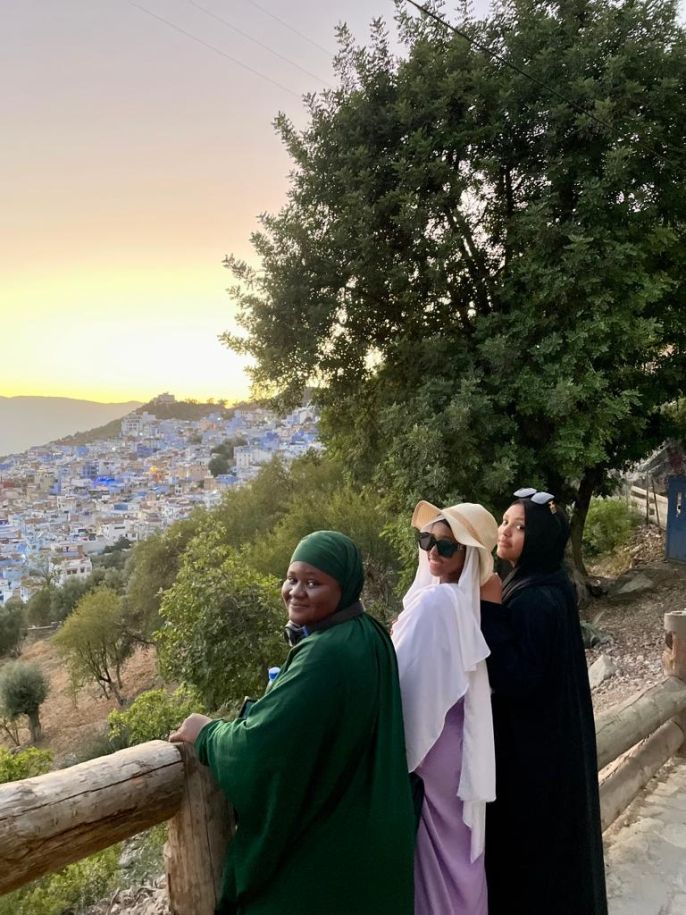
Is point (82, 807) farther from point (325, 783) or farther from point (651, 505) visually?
point (651, 505)

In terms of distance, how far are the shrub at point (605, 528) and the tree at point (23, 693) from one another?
64.6 feet

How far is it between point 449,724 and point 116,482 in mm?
87962

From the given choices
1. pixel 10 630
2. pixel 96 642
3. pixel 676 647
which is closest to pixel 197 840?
pixel 676 647

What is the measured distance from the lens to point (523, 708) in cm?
179

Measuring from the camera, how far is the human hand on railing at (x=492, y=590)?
1785 mm

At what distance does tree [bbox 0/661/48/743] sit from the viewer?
2198 cm

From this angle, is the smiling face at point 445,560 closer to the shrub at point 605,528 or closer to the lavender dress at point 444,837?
the lavender dress at point 444,837

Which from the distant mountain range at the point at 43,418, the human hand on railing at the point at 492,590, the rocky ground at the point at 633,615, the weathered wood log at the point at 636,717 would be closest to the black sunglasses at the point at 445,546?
the human hand on railing at the point at 492,590

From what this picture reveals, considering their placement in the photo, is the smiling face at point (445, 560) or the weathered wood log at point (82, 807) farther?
the smiling face at point (445, 560)

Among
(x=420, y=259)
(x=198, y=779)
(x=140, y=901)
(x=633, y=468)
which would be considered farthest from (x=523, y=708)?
(x=633, y=468)

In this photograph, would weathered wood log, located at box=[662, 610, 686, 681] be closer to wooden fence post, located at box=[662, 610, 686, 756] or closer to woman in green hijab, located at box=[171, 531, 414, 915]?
wooden fence post, located at box=[662, 610, 686, 756]

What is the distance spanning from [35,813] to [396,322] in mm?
8095

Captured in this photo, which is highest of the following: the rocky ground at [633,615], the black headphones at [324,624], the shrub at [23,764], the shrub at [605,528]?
the black headphones at [324,624]

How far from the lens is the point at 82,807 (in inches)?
54.6
